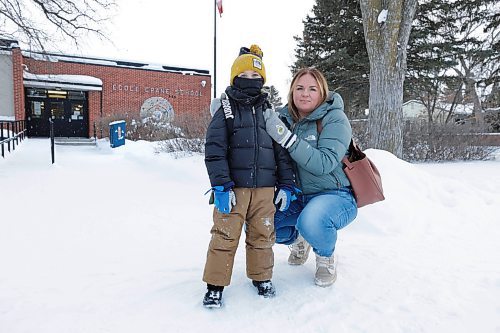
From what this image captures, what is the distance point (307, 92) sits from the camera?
2.94m

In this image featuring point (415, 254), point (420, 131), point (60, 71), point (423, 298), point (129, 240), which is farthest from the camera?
point (60, 71)

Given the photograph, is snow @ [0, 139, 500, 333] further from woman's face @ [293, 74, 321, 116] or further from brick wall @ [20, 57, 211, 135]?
brick wall @ [20, 57, 211, 135]

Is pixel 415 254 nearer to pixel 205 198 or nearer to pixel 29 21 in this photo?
pixel 205 198

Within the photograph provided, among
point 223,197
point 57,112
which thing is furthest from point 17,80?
point 223,197

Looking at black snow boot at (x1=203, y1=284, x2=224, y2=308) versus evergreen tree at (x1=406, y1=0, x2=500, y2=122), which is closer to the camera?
black snow boot at (x1=203, y1=284, x2=224, y2=308)

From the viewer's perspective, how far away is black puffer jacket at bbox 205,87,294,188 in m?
2.48

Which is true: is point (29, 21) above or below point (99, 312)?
above

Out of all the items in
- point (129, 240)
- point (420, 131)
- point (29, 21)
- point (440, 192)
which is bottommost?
point (129, 240)

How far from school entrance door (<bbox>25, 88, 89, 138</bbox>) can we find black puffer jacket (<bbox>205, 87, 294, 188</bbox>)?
845 inches

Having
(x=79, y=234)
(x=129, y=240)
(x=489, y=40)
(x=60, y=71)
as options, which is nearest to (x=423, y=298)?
(x=129, y=240)

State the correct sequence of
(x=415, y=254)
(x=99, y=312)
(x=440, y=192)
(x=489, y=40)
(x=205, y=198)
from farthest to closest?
(x=489, y=40) → (x=205, y=198) → (x=440, y=192) → (x=415, y=254) → (x=99, y=312)

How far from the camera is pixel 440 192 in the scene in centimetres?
519

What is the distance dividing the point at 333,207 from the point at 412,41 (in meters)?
15.8

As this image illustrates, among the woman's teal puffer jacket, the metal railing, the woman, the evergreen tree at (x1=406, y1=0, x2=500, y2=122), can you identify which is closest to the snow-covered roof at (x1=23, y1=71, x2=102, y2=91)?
the metal railing
